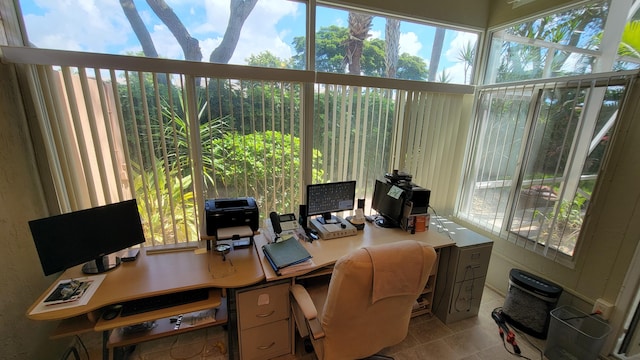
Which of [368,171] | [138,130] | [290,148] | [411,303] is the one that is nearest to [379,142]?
[368,171]

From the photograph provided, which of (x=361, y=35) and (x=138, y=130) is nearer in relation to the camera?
(x=138, y=130)

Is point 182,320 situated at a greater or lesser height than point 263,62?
lesser

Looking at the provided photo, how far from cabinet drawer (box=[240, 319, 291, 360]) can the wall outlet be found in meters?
2.25

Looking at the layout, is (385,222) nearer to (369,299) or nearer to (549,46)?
(369,299)

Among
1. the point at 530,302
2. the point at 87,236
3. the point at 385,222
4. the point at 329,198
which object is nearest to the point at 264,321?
the point at 329,198

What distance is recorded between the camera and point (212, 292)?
1.51 m

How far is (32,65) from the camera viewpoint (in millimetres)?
1479

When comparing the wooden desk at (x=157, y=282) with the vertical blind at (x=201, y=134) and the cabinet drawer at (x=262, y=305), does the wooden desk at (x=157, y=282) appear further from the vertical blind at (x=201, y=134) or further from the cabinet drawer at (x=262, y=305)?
the vertical blind at (x=201, y=134)

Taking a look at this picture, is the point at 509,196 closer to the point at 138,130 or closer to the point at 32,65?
the point at 138,130


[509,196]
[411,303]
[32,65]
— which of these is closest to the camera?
[411,303]

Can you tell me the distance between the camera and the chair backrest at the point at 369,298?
1.09m

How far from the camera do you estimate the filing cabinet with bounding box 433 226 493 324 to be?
6.57ft

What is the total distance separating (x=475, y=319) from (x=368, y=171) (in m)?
1.63

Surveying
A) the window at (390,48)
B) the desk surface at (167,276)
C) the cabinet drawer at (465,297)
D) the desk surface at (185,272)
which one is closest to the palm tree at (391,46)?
the window at (390,48)
